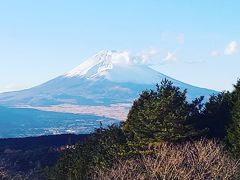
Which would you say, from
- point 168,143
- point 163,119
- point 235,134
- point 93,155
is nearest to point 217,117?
point 163,119

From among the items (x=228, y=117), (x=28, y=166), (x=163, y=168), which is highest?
(x=228, y=117)

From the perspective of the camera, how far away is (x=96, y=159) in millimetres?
43594

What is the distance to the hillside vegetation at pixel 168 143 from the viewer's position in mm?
32219

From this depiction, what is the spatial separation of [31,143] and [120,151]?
65.8 m

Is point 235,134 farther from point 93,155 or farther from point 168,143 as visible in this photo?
point 93,155

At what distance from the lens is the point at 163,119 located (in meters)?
38.8

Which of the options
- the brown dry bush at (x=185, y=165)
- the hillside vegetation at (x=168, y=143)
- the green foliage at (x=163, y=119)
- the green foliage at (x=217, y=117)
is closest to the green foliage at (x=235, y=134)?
the hillside vegetation at (x=168, y=143)

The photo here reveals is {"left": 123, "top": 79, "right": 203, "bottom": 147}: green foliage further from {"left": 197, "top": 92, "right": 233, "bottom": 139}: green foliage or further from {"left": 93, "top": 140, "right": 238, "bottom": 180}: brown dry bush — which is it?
{"left": 93, "top": 140, "right": 238, "bottom": 180}: brown dry bush

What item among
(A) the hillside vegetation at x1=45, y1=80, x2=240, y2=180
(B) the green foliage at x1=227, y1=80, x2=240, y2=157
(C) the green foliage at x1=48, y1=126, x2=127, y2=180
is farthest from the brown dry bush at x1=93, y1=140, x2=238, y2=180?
(C) the green foliage at x1=48, y1=126, x2=127, y2=180

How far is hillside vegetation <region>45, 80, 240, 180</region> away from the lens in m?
32.2

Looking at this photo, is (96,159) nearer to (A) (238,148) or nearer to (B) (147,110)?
(B) (147,110)

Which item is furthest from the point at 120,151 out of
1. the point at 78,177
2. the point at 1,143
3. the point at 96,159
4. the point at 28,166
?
the point at 1,143

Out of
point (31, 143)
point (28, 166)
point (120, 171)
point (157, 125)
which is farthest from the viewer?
point (31, 143)

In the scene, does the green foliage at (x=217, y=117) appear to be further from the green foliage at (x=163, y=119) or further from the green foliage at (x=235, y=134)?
the green foliage at (x=235, y=134)
